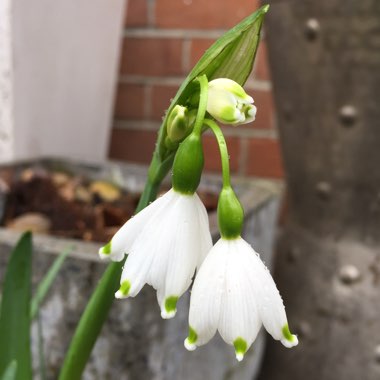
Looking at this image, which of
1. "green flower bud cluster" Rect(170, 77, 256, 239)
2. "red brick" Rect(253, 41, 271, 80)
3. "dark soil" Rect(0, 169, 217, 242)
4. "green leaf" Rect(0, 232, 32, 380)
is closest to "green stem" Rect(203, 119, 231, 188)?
"green flower bud cluster" Rect(170, 77, 256, 239)

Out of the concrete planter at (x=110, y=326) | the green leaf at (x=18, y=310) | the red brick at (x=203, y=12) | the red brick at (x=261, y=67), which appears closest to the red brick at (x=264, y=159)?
the red brick at (x=261, y=67)

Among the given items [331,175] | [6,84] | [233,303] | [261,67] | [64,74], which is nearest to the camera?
[233,303]

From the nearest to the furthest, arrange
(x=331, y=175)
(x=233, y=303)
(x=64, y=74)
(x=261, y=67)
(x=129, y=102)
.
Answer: (x=233, y=303) < (x=331, y=175) < (x=64, y=74) < (x=261, y=67) < (x=129, y=102)

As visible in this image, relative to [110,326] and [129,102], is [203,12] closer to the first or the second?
[129,102]

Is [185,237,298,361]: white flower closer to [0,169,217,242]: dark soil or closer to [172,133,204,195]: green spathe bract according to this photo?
[172,133,204,195]: green spathe bract

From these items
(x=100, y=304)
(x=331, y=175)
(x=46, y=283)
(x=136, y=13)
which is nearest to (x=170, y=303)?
(x=100, y=304)

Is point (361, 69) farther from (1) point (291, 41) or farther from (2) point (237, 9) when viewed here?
(2) point (237, 9)
